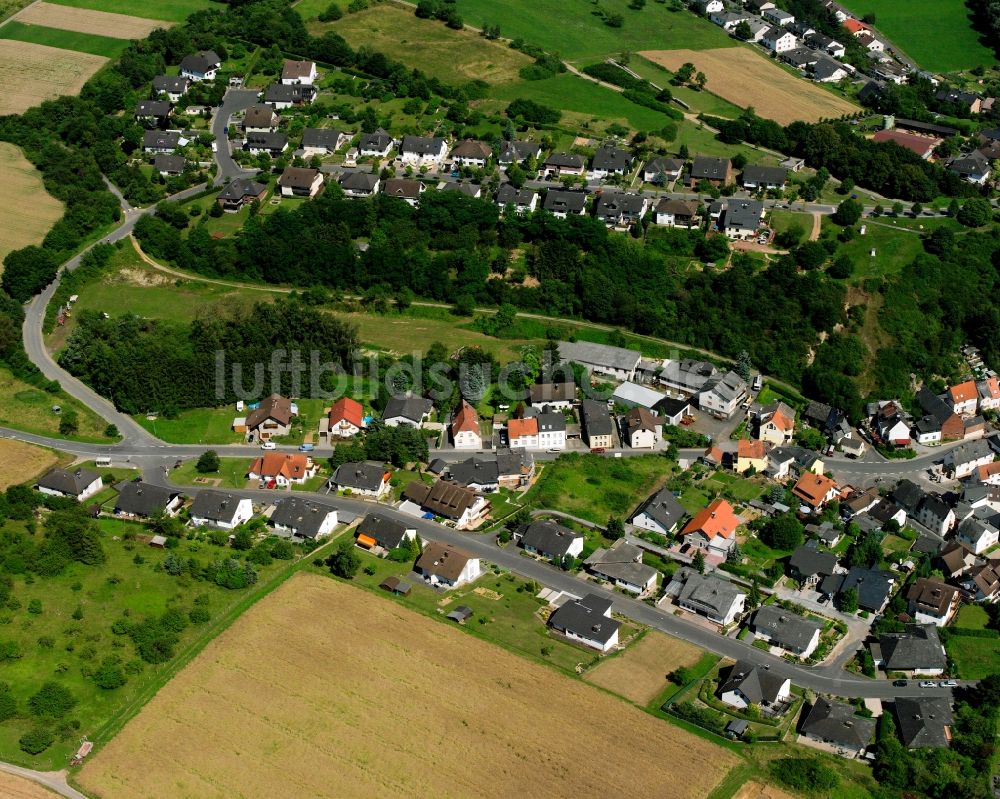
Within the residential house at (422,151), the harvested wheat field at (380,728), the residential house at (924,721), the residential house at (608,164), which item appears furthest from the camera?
the residential house at (422,151)

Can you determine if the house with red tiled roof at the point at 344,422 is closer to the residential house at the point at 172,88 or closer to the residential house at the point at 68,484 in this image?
the residential house at the point at 68,484

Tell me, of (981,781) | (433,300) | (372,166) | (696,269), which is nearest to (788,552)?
(981,781)

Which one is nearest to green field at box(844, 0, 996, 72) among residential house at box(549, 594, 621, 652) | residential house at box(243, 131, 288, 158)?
residential house at box(243, 131, 288, 158)

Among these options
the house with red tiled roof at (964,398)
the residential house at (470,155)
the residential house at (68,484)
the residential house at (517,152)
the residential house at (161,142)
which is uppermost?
the residential house at (517,152)

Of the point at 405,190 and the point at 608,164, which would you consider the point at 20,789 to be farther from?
the point at 608,164

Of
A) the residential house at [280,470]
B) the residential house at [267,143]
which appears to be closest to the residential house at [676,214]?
the residential house at [267,143]

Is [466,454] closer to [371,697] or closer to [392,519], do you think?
[392,519]
